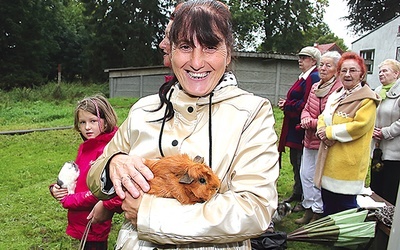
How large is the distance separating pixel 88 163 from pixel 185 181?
2.07 meters

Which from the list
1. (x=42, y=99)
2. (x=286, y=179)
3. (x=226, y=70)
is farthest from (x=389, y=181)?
(x=42, y=99)

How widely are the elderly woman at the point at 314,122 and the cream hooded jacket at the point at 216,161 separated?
364cm

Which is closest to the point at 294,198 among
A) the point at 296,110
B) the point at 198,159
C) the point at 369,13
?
the point at 296,110

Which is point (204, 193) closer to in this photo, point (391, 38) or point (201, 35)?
point (201, 35)

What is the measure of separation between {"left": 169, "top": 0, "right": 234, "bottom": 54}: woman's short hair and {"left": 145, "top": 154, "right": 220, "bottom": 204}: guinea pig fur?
1.43 ft

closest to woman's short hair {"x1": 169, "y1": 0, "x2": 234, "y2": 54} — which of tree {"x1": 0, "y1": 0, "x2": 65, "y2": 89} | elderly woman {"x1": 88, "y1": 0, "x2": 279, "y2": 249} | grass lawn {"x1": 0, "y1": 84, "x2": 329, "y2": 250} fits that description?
elderly woman {"x1": 88, "y1": 0, "x2": 279, "y2": 249}

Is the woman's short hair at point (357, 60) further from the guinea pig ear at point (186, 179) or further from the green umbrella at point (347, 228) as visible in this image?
the guinea pig ear at point (186, 179)

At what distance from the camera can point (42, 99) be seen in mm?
20547

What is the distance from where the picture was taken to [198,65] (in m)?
1.45

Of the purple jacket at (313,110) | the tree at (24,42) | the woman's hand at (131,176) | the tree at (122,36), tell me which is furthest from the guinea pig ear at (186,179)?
the tree at (122,36)

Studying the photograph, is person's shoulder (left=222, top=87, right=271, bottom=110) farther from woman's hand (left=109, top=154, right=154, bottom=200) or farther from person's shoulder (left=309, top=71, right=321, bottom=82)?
person's shoulder (left=309, top=71, right=321, bottom=82)

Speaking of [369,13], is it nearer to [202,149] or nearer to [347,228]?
[347,228]

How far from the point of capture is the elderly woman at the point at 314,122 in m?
4.92

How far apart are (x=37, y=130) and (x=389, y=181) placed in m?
9.47
